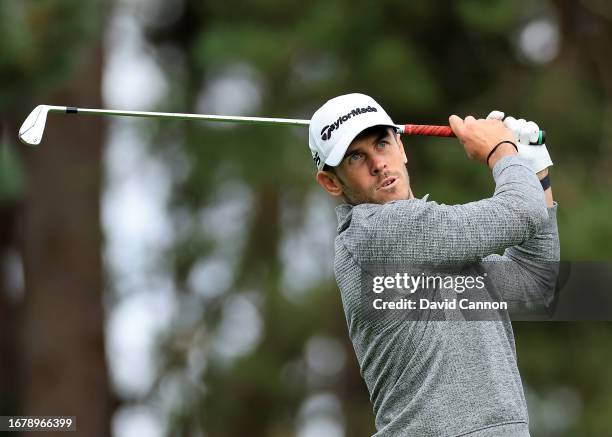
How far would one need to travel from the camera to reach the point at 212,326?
38.5ft

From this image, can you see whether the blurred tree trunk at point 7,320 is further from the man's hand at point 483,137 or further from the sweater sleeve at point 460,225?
the sweater sleeve at point 460,225

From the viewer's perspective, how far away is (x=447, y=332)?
9.21 feet

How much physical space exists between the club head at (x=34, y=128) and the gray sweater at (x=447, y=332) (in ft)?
3.97

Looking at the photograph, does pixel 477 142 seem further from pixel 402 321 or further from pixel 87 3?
pixel 87 3

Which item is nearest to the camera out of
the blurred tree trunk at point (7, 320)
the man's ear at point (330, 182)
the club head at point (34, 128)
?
the man's ear at point (330, 182)

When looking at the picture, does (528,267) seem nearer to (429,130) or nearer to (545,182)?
(545,182)

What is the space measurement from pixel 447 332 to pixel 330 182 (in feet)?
1.74

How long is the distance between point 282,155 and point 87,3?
225cm

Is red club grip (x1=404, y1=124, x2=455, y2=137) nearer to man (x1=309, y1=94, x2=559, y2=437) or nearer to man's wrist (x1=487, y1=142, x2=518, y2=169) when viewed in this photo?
man (x1=309, y1=94, x2=559, y2=437)

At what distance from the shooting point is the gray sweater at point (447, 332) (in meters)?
2.75

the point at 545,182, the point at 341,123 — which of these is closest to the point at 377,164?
the point at 341,123

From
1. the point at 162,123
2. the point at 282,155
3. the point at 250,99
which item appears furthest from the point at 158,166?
the point at 282,155

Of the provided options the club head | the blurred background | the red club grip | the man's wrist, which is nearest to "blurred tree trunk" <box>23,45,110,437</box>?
the blurred background

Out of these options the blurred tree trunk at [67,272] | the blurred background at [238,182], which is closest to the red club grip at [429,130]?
the blurred background at [238,182]
